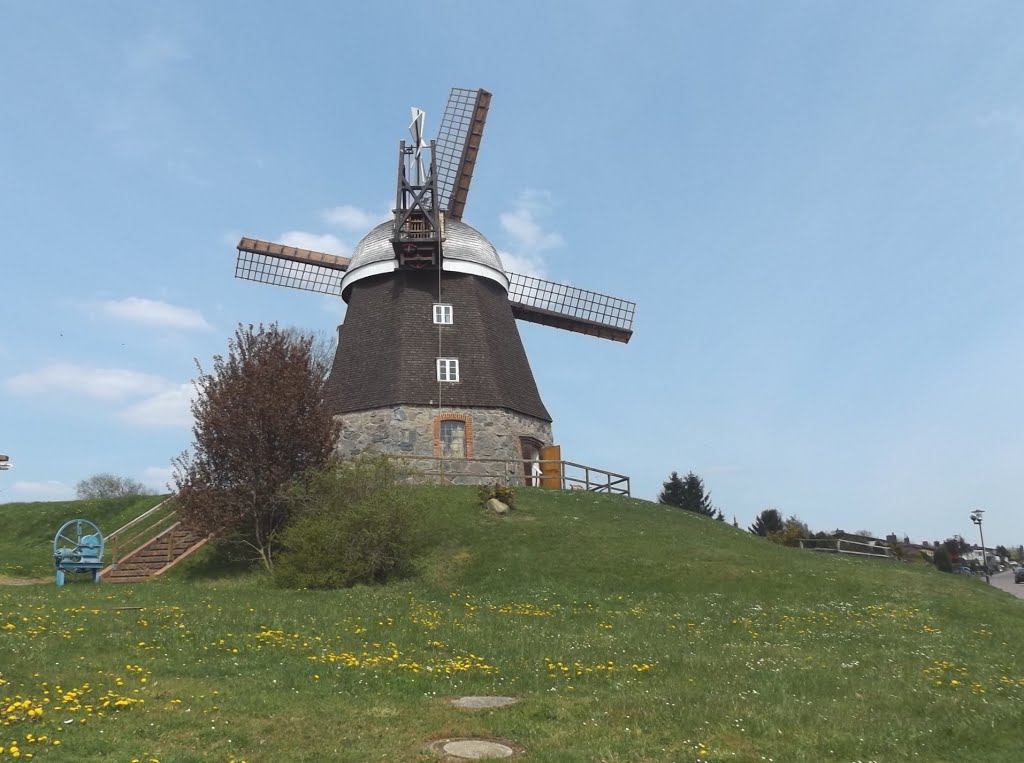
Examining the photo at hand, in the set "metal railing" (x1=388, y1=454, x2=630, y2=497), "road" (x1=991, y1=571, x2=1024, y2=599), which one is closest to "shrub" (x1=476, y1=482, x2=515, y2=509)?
"metal railing" (x1=388, y1=454, x2=630, y2=497)

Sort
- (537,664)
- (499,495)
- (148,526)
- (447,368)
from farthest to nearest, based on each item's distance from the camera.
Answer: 1. (447,368)
2. (148,526)
3. (499,495)
4. (537,664)

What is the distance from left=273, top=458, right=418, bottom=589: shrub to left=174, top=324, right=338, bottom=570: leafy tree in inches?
36.5

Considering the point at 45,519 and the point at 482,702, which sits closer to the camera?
the point at 482,702

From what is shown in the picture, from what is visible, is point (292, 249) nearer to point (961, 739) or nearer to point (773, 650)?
point (773, 650)

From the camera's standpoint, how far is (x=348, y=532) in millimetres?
22062

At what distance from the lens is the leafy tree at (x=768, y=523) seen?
56.8 m

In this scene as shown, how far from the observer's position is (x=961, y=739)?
8.88m

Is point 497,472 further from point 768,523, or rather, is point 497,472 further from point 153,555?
point 768,523

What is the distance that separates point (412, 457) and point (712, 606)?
546 inches

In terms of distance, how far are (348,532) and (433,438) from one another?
11.2 metres

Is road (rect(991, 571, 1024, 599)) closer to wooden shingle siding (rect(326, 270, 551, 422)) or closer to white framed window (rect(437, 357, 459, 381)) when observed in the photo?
wooden shingle siding (rect(326, 270, 551, 422))

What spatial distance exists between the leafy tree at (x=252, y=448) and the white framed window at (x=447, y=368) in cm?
945

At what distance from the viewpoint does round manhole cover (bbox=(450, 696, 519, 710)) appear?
9500 mm

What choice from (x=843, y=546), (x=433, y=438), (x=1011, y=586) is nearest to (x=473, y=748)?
(x=433, y=438)
